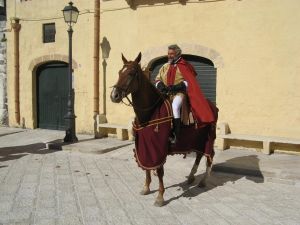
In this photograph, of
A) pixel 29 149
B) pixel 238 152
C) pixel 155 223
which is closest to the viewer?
pixel 155 223

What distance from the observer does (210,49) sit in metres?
10.3

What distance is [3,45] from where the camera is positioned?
14.5 m

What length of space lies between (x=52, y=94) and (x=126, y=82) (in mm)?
9287

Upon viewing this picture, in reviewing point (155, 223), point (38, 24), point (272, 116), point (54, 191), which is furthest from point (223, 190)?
point (38, 24)

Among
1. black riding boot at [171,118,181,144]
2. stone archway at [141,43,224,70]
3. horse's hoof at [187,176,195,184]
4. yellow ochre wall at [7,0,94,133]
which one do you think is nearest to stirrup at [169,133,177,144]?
black riding boot at [171,118,181,144]

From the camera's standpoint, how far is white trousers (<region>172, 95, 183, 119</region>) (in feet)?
19.0

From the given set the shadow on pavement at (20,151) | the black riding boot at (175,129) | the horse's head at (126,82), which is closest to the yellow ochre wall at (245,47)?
the shadow on pavement at (20,151)

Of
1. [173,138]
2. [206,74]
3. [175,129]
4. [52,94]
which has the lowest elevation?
[173,138]

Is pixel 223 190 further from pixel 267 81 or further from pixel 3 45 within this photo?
pixel 3 45

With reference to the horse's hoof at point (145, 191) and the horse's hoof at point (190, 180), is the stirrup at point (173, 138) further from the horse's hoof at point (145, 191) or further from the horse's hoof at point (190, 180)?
the horse's hoof at point (190, 180)

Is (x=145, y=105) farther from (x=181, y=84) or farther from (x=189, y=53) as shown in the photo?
(x=189, y=53)

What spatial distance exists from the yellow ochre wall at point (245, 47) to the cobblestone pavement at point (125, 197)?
8.67ft

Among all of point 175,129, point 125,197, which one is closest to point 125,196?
point 125,197

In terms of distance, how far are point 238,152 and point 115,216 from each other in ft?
17.7
